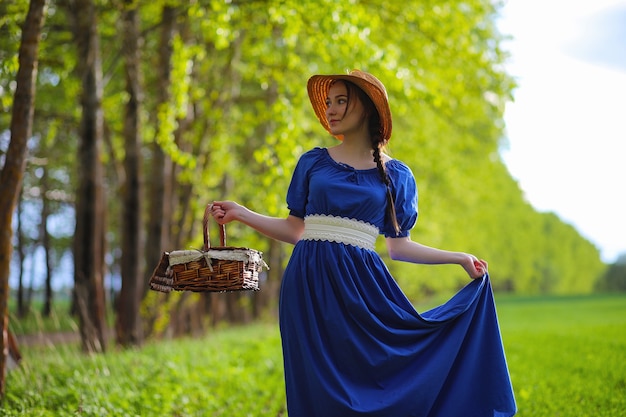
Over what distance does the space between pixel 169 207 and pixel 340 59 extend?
419 cm

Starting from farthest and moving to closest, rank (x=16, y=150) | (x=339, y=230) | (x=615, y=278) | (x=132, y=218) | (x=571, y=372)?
(x=615, y=278) < (x=132, y=218) < (x=571, y=372) < (x=16, y=150) < (x=339, y=230)

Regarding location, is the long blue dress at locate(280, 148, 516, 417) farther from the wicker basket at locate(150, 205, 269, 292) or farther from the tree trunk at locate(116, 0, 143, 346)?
the tree trunk at locate(116, 0, 143, 346)

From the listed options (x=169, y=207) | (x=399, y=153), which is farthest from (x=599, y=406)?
(x=399, y=153)

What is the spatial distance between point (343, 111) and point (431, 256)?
943 millimetres

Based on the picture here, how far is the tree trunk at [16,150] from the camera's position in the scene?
239 inches

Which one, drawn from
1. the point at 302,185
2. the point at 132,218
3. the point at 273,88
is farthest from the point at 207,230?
the point at 273,88

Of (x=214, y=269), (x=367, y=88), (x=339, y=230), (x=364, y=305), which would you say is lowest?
(x=364, y=305)

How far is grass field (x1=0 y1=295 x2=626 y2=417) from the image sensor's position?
6.26 m

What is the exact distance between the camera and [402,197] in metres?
4.32

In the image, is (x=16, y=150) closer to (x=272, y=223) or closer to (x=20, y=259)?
(x=272, y=223)

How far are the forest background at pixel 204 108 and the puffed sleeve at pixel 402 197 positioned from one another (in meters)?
3.35

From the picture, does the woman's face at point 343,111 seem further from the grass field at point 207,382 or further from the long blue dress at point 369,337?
the grass field at point 207,382

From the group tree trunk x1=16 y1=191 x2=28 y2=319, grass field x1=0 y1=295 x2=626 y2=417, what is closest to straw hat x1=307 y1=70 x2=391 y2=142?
grass field x1=0 y1=295 x2=626 y2=417

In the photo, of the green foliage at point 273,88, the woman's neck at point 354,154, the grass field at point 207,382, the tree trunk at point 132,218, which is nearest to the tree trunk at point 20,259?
the green foliage at point 273,88
